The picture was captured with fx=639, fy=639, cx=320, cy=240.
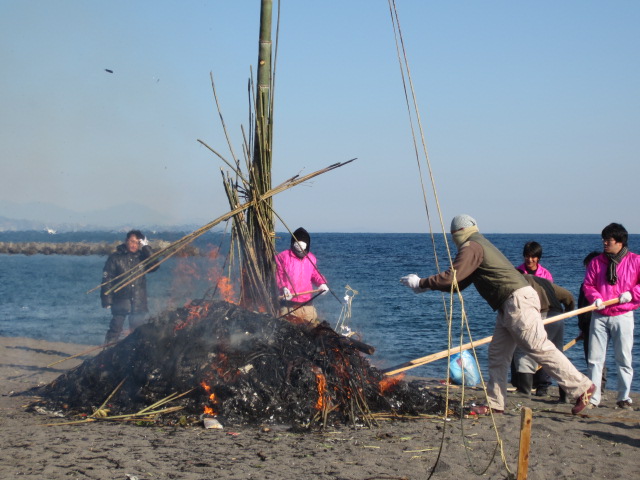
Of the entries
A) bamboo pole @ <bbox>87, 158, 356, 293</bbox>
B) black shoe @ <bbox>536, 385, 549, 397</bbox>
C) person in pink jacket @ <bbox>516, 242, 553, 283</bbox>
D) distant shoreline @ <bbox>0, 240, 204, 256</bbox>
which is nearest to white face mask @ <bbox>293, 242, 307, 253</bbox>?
bamboo pole @ <bbox>87, 158, 356, 293</bbox>

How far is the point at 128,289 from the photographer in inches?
365

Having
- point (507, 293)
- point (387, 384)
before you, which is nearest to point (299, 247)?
point (387, 384)

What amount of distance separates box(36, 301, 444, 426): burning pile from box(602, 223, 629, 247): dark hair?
2638 mm

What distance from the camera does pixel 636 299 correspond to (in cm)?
691

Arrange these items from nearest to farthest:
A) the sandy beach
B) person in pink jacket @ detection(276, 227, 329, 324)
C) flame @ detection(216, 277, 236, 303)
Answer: the sandy beach < person in pink jacket @ detection(276, 227, 329, 324) < flame @ detection(216, 277, 236, 303)

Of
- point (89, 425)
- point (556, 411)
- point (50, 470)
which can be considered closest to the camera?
point (50, 470)

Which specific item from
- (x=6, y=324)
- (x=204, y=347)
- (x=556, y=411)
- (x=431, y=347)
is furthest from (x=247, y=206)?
(x=6, y=324)

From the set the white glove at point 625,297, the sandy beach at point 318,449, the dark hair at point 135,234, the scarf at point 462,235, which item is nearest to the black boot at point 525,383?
the sandy beach at point 318,449

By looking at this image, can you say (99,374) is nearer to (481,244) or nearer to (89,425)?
(89,425)

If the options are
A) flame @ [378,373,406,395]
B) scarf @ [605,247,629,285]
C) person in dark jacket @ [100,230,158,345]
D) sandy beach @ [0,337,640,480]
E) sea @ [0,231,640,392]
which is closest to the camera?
sandy beach @ [0,337,640,480]

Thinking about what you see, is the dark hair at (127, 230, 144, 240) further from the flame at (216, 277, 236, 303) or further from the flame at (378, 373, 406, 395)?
the flame at (378, 373, 406, 395)

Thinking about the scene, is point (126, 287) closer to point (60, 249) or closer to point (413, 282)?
point (413, 282)

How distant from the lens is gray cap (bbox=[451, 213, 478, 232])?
20.5 feet

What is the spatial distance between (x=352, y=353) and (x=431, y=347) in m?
7.88
